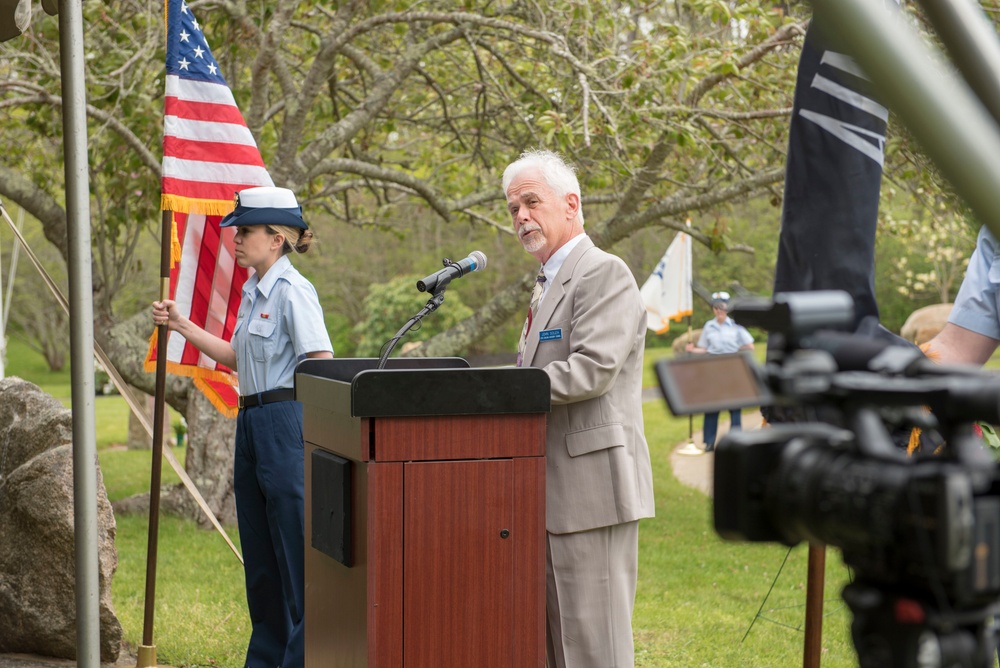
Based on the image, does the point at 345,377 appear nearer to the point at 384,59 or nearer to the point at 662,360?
the point at 662,360

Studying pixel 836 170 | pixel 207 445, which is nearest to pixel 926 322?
pixel 207 445

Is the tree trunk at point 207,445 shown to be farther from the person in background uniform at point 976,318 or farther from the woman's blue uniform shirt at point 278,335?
the person in background uniform at point 976,318

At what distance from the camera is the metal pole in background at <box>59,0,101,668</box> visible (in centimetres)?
310

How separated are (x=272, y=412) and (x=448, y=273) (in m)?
1.19

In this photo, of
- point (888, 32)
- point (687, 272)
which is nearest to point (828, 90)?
point (888, 32)

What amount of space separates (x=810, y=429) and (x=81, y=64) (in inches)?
96.5

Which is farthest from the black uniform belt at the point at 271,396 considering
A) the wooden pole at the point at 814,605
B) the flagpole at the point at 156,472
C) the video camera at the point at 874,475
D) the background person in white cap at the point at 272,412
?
the video camera at the point at 874,475

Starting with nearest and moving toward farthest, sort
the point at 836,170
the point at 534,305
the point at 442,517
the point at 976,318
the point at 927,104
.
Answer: the point at 927,104
the point at 836,170
the point at 976,318
the point at 442,517
the point at 534,305

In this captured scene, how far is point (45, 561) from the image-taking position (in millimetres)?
4828

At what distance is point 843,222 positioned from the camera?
244cm

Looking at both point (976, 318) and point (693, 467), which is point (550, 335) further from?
point (693, 467)

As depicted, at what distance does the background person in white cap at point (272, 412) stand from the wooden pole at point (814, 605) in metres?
2.01

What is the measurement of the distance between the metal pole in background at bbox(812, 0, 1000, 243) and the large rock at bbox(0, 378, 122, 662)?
439 cm

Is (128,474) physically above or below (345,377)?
below
